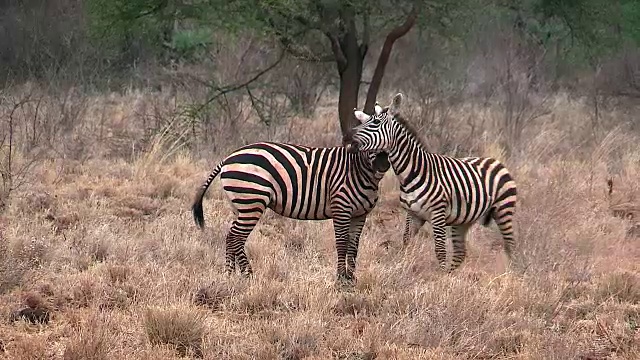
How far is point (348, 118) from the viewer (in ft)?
43.7

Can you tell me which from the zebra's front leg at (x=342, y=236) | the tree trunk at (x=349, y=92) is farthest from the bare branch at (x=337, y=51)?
the zebra's front leg at (x=342, y=236)

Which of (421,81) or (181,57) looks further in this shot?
(181,57)

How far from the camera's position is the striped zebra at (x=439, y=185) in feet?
24.7

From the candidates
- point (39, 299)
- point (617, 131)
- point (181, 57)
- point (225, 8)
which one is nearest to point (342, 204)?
Result: point (39, 299)

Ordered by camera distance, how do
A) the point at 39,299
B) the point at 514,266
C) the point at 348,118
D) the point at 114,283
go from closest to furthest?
1. the point at 39,299
2. the point at 114,283
3. the point at 514,266
4. the point at 348,118

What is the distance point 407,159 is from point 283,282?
71.7 inches

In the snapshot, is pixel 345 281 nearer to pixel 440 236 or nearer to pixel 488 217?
pixel 440 236

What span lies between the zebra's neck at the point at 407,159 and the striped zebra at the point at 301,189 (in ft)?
1.07

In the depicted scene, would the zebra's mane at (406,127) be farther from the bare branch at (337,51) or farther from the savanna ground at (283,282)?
the bare branch at (337,51)

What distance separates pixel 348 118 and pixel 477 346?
8.01 m

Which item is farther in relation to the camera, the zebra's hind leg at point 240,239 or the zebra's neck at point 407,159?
the zebra's neck at point 407,159

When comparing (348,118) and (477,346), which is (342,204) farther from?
(348,118)

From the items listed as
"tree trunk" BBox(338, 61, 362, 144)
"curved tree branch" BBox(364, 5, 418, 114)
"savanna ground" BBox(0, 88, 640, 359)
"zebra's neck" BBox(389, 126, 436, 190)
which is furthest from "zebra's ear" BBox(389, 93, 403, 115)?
"tree trunk" BBox(338, 61, 362, 144)

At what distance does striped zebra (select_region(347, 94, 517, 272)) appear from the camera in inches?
296
